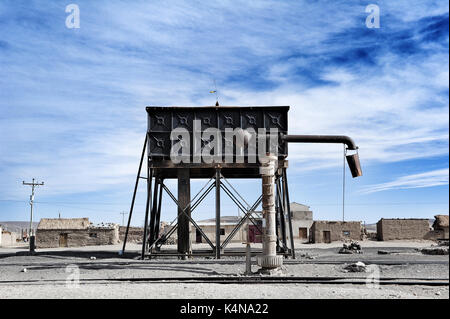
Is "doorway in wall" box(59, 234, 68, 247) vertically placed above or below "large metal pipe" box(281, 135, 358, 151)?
below

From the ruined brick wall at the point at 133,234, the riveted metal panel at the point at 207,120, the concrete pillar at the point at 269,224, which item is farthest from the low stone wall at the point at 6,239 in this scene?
the concrete pillar at the point at 269,224

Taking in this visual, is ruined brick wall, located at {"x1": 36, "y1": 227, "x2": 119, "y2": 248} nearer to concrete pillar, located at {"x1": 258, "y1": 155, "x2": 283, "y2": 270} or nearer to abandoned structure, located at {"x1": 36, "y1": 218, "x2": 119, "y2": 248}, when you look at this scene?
abandoned structure, located at {"x1": 36, "y1": 218, "x2": 119, "y2": 248}

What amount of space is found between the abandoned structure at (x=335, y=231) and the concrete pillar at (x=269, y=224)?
2828cm

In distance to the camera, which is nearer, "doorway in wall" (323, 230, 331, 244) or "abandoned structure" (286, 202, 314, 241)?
"doorway in wall" (323, 230, 331, 244)

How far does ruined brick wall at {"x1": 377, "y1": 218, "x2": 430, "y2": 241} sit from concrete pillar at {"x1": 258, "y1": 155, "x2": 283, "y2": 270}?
97.1ft

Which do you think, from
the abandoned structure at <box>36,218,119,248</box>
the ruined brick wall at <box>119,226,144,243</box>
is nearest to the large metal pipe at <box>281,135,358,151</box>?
the abandoned structure at <box>36,218,119,248</box>

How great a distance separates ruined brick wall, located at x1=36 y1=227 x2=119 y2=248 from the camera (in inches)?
1502

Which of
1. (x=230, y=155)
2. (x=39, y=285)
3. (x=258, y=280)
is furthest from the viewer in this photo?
(x=230, y=155)
